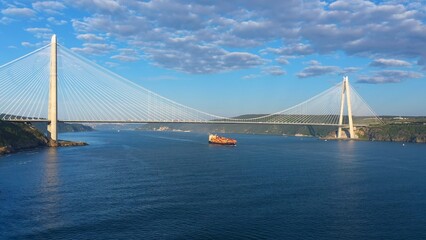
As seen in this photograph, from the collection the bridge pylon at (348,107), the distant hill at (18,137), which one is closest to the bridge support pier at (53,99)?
the distant hill at (18,137)

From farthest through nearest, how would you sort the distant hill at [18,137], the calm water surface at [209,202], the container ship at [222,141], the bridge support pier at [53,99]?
the container ship at [222,141], the bridge support pier at [53,99], the distant hill at [18,137], the calm water surface at [209,202]

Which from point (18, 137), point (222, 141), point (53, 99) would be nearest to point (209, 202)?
point (18, 137)

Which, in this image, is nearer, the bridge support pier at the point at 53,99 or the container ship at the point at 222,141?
the bridge support pier at the point at 53,99

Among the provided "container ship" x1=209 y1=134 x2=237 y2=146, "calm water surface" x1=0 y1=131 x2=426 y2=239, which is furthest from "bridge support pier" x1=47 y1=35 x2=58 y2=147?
"container ship" x1=209 y1=134 x2=237 y2=146

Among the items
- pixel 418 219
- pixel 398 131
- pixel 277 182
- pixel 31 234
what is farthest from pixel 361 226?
pixel 398 131

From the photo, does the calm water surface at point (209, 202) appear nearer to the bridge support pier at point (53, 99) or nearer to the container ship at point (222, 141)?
the bridge support pier at point (53, 99)

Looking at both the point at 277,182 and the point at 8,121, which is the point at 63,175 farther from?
the point at 8,121

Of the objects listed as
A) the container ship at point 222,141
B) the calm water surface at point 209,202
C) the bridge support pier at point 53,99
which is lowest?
the calm water surface at point 209,202
